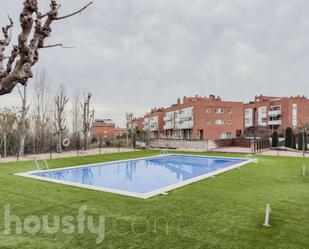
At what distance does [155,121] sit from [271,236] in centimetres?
6573

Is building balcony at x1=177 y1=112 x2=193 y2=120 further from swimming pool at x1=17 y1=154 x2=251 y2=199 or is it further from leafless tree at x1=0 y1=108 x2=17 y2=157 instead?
leafless tree at x1=0 y1=108 x2=17 y2=157

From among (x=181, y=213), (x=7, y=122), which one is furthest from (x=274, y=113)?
(x=181, y=213)

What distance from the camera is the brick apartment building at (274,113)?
188 feet

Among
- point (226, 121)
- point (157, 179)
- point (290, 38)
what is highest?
point (290, 38)

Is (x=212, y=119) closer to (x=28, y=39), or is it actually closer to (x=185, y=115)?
(x=185, y=115)

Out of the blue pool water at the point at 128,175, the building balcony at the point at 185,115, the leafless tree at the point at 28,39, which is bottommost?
the blue pool water at the point at 128,175

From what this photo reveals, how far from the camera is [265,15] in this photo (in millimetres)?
12875

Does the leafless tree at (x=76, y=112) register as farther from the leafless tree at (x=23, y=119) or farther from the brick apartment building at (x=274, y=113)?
the brick apartment building at (x=274, y=113)

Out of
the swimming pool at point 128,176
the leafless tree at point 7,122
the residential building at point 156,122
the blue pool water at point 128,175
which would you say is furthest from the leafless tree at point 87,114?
the residential building at point 156,122

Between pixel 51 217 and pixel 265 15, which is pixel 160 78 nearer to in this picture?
pixel 265 15

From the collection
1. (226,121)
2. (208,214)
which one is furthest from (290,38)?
(226,121)

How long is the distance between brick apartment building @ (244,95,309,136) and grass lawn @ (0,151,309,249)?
48170mm

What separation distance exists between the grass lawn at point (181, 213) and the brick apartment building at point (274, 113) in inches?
1896

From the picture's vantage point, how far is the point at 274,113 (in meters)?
60.4
